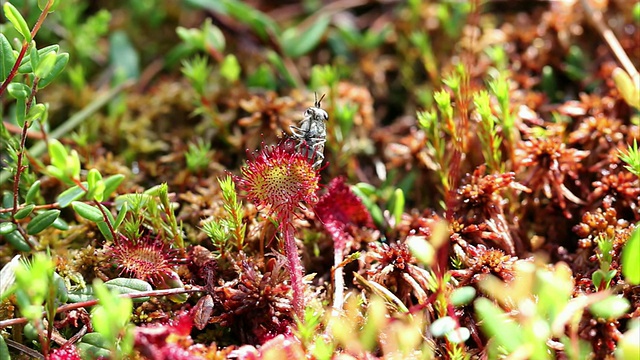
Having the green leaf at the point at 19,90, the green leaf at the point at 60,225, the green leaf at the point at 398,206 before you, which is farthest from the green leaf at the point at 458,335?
the green leaf at the point at 19,90

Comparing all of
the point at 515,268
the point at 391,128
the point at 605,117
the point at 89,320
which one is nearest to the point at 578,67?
the point at 605,117

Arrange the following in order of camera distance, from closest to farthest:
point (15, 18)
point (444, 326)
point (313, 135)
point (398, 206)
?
point (444, 326), point (15, 18), point (313, 135), point (398, 206)

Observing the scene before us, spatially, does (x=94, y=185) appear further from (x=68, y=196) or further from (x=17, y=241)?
(x=17, y=241)

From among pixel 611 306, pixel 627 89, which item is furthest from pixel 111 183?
pixel 627 89

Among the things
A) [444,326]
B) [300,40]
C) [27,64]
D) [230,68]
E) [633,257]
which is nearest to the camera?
[633,257]

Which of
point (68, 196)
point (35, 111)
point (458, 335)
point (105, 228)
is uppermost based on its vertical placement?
point (35, 111)

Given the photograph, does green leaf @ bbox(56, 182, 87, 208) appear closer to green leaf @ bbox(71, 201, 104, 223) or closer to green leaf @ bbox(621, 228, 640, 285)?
green leaf @ bbox(71, 201, 104, 223)

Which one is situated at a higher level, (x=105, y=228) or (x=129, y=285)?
(x=105, y=228)
